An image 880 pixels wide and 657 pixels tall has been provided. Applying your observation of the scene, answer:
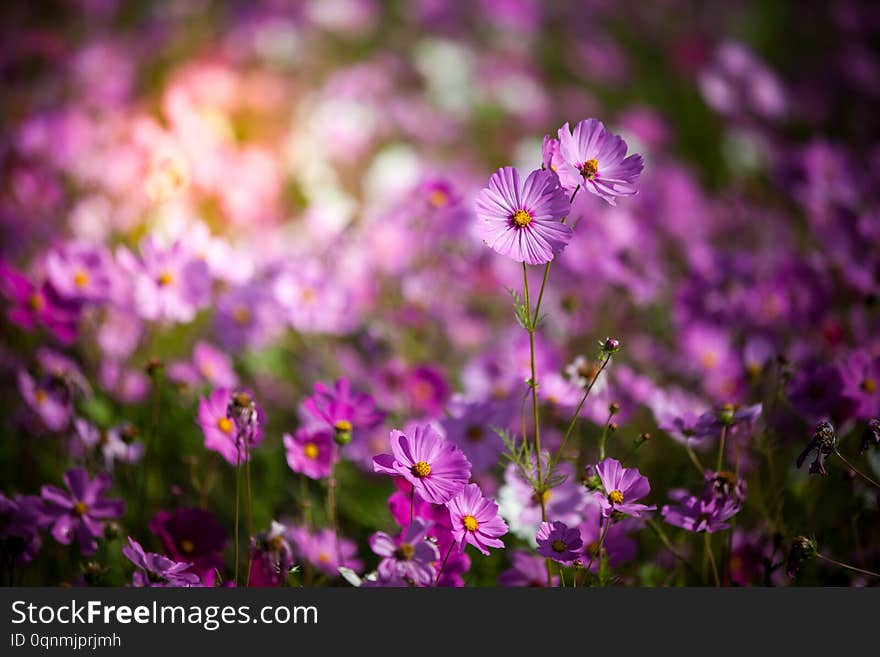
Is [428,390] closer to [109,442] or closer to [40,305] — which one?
[109,442]

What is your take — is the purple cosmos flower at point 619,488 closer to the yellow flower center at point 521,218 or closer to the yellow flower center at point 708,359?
the yellow flower center at point 521,218

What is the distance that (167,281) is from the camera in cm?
130

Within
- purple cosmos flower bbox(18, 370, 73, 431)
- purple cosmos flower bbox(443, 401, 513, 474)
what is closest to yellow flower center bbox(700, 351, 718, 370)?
purple cosmos flower bbox(443, 401, 513, 474)

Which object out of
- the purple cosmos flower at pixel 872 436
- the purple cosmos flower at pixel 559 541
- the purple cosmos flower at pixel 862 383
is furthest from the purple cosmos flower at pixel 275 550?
the purple cosmos flower at pixel 862 383

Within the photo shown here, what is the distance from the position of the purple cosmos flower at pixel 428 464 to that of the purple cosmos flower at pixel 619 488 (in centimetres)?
15

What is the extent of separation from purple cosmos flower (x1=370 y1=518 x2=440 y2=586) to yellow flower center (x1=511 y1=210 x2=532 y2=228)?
0.34 m


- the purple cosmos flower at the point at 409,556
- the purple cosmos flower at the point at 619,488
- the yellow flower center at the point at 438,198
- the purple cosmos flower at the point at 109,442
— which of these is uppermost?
the yellow flower center at the point at 438,198

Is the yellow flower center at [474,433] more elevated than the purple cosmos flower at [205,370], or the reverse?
the purple cosmos flower at [205,370]

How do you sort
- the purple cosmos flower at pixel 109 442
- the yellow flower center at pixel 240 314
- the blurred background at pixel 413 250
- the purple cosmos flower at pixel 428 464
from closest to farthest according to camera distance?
the purple cosmos flower at pixel 428 464
the purple cosmos flower at pixel 109 442
the blurred background at pixel 413 250
the yellow flower center at pixel 240 314

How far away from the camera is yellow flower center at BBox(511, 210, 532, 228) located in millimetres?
868

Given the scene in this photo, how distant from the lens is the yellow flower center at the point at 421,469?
0.86 metres

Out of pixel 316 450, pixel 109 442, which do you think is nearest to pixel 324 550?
pixel 316 450

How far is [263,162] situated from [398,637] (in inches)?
60.9

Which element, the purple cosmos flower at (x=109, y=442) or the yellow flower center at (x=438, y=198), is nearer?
the purple cosmos flower at (x=109, y=442)
